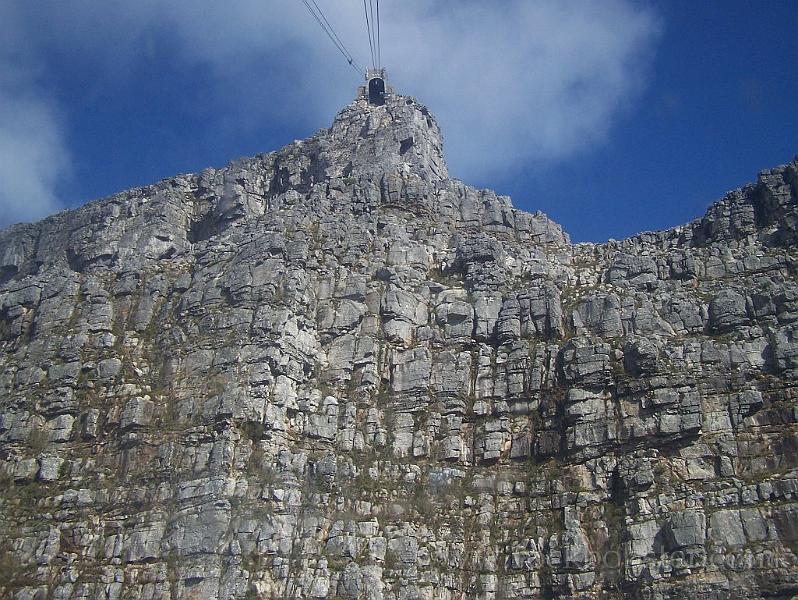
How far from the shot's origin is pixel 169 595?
48375mm

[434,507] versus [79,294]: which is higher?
[79,294]

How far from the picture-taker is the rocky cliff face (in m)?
48.9

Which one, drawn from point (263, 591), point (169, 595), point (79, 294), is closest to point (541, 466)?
point (263, 591)

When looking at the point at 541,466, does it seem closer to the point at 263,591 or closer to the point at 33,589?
the point at 263,591

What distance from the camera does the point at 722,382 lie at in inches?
2093

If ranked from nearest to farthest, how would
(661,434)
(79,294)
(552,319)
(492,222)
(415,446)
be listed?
1. (661,434)
2. (415,446)
3. (552,319)
4. (79,294)
5. (492,222)

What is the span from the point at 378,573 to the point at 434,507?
5.66 metres

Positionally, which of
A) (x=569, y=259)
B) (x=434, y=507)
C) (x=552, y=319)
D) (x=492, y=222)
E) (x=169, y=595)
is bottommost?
(x=169, y=595)

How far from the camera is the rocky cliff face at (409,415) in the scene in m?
48.9

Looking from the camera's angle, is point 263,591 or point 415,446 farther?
point 415,446

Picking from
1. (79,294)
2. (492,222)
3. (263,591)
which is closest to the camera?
(263,591)

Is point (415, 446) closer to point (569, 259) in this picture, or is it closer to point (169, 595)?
Result: point (169, 595)

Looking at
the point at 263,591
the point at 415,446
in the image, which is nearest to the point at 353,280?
the point at 415,446

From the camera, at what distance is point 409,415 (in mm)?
57219
